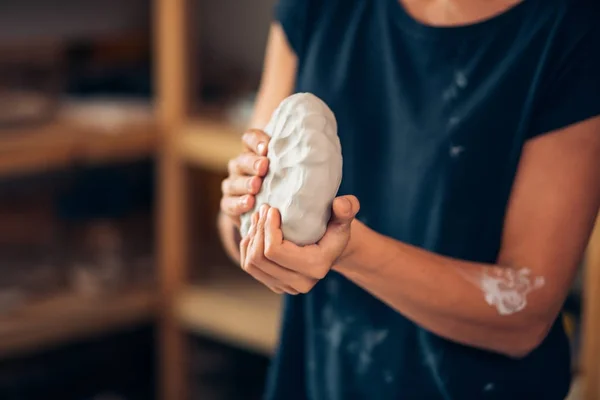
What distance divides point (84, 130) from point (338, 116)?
97 centimetres

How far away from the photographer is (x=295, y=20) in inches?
35.7

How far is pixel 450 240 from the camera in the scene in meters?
0.83

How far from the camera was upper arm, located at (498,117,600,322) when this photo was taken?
0.75 metres

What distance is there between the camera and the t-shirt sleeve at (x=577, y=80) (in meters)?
0.74

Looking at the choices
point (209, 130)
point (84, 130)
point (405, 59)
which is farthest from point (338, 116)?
point (84, 130)

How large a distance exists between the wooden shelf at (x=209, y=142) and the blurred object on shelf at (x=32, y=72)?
302 millimetres

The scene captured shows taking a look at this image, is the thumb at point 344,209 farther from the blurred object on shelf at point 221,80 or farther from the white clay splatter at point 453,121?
the blurred object on shelf at point 221,80

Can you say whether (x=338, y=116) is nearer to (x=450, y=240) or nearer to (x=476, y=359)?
(x=450, y=240)

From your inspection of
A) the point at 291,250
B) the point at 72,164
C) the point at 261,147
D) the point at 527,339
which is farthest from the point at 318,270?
the point at 72,164

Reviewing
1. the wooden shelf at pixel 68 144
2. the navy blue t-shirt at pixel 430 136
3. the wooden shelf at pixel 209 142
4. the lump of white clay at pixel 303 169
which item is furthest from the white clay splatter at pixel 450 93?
the wooden shelf at pixel 68 144

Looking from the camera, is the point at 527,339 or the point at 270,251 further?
the point at 527,339

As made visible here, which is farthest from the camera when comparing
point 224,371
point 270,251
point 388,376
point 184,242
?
point 224,371

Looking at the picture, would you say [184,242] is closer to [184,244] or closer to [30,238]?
[184,244]

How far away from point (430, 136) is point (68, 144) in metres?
1.04
